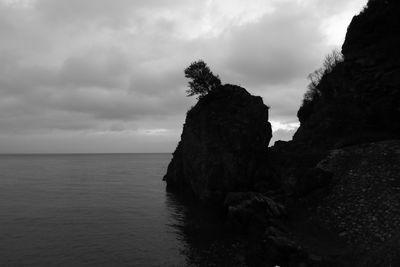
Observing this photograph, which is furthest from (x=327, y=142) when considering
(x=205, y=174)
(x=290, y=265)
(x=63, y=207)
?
(x=63, y=207)

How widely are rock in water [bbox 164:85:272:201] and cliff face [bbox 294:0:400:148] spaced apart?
29.1 ft

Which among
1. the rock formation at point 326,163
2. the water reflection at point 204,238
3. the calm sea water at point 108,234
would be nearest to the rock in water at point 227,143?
the rock formation at point 326,163

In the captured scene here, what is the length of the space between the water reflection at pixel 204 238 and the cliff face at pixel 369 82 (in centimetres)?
1924

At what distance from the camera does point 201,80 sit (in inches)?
2687

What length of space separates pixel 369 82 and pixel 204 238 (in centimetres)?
2859

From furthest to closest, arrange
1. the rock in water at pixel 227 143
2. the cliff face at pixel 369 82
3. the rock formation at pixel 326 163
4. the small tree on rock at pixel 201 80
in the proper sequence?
the small tree on rock at pixel 201 80
the rock in water at pixel 227 143
the cliff face at pixel 369 82
the rock formation at pixel 326 163

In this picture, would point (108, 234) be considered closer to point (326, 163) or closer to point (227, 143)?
point (227, 143)

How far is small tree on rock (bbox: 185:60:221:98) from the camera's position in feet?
224

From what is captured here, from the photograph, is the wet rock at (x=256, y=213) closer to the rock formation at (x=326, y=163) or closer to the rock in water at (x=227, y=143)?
the rock formation at (x=326, y=163)

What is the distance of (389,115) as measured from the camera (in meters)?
46.2

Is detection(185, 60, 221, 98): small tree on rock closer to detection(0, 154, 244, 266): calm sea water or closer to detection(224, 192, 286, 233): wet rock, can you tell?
detection(0, 154, 244, 266): calm sea water

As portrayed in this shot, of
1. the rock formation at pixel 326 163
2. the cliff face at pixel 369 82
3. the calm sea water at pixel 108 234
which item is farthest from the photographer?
the cliff face at pixel 369 82

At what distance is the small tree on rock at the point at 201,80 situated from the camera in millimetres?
68188

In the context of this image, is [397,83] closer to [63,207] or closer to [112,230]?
[112,230]
